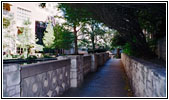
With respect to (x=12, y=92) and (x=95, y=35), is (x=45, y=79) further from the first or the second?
(x=95, y=35)

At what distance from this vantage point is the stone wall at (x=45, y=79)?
3.08m

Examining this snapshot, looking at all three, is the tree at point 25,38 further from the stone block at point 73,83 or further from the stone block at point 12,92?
the stone block at point 12,92

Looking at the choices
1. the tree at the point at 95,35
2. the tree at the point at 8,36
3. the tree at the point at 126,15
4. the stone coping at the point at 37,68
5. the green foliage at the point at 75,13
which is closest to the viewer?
the stone coping at the point at 37,68

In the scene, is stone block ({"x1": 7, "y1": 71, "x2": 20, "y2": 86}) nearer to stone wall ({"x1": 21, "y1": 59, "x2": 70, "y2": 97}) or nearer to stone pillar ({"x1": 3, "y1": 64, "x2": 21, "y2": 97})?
stone pillar ({"x1": 3, "y1": 64, "x2": 21, "y2": 97})

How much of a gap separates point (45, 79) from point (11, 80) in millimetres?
1355

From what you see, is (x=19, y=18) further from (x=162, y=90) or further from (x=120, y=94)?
(x=162, y=90)

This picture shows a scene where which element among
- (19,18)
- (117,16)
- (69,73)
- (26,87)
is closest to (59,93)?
(69,73)

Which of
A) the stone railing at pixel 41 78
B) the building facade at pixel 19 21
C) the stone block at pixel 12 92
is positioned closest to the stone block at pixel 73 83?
the stone railing at pixel 41 78

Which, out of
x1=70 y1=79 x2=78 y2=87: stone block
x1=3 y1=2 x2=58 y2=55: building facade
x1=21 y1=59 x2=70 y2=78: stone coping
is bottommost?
x1=70 y1=79 x2=78 y2=87: stone block

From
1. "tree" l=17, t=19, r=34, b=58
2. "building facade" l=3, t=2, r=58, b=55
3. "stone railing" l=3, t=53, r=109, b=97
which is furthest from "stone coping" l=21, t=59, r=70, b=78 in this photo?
"tree" l=17, t=19, r=34, b=58

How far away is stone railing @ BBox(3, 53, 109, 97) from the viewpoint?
256 cm

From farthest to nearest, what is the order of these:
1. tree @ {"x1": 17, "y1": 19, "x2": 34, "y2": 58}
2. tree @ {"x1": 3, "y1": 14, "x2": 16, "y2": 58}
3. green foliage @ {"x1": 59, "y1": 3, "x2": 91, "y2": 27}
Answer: tree @ {"x1": 17, "y1": 19, "x2": 34, "y2": 58}
tree @ {"x1": 3, "y1": 14, "x2": 16, "y2": 58}
green foliage @ {"x1": 59, "y1": 3, "x2": 91, "y2": 27}

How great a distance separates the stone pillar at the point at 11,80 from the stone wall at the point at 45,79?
0.74 feet

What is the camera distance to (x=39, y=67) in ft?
11.6
